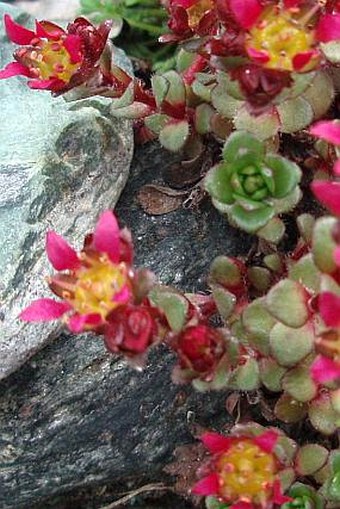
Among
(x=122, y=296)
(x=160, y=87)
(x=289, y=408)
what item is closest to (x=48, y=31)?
(x=160, y=87)

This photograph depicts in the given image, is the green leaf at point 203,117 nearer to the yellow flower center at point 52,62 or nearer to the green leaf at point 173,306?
the yellow flower center at point 52,62

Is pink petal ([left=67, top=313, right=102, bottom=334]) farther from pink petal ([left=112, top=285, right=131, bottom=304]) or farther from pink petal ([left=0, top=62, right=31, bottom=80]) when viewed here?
pink petal ([left=0, top=62, right=31, bottom=80])

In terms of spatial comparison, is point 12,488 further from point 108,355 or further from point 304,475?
point 304,475

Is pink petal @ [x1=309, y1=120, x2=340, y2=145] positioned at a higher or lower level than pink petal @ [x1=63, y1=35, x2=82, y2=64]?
higher

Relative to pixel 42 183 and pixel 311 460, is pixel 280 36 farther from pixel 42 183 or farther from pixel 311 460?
pixel 311 460

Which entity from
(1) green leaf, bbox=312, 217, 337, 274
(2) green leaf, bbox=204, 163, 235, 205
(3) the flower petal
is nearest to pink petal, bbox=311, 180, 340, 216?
(1) green leaf, bbox=312, 217, 337, 274

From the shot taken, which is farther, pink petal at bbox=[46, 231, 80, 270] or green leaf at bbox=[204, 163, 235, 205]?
green leaf at bbox=[204, 163, 235, 205]

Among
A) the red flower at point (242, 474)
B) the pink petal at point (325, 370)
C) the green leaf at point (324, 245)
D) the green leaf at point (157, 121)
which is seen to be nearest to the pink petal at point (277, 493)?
the red flower at point (242, 474)
